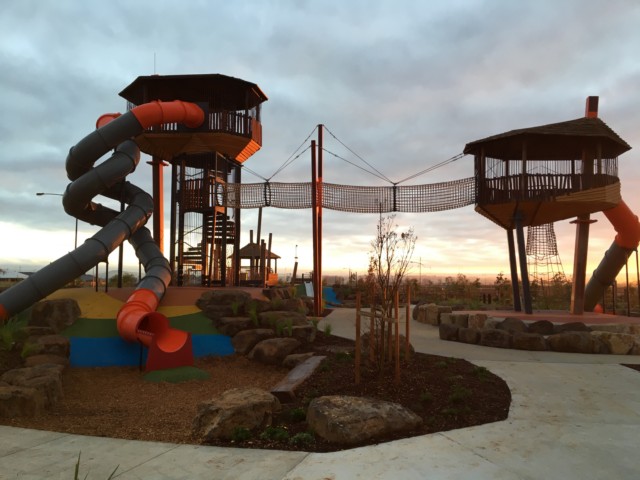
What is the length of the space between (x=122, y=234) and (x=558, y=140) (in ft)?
48.7

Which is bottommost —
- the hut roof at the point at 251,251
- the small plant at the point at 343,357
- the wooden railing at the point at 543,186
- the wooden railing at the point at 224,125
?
the small plant at the point at 343,357

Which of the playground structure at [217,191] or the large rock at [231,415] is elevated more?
the playground structure at [217,191]

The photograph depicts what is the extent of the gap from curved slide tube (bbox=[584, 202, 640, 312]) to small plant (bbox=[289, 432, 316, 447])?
17.5 m

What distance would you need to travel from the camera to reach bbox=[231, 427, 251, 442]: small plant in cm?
612

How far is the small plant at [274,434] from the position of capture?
6090 millimetres

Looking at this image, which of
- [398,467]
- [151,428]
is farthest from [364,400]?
[151,428]

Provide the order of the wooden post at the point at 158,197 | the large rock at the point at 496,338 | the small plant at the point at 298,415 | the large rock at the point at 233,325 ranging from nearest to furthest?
the small plant at the point at 298,415 < the large rock at the point at 496,338 < the large rock at the point at 233,325 < the wooden post at the point at 158,197

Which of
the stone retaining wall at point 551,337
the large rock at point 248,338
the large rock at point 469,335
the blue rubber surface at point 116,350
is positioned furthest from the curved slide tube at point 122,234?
the stone retaining wall at point 551,337

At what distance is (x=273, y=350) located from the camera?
12.2 m

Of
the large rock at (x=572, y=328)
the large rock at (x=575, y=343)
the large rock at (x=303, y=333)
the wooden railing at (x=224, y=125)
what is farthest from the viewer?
the wooden railing at (x=224, y=125)

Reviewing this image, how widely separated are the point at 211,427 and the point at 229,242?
56.9 ft

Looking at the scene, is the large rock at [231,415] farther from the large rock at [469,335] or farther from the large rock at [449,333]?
the large rock at [449,333]

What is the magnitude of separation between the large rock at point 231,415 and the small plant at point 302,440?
698 mm

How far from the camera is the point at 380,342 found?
8633 mm
